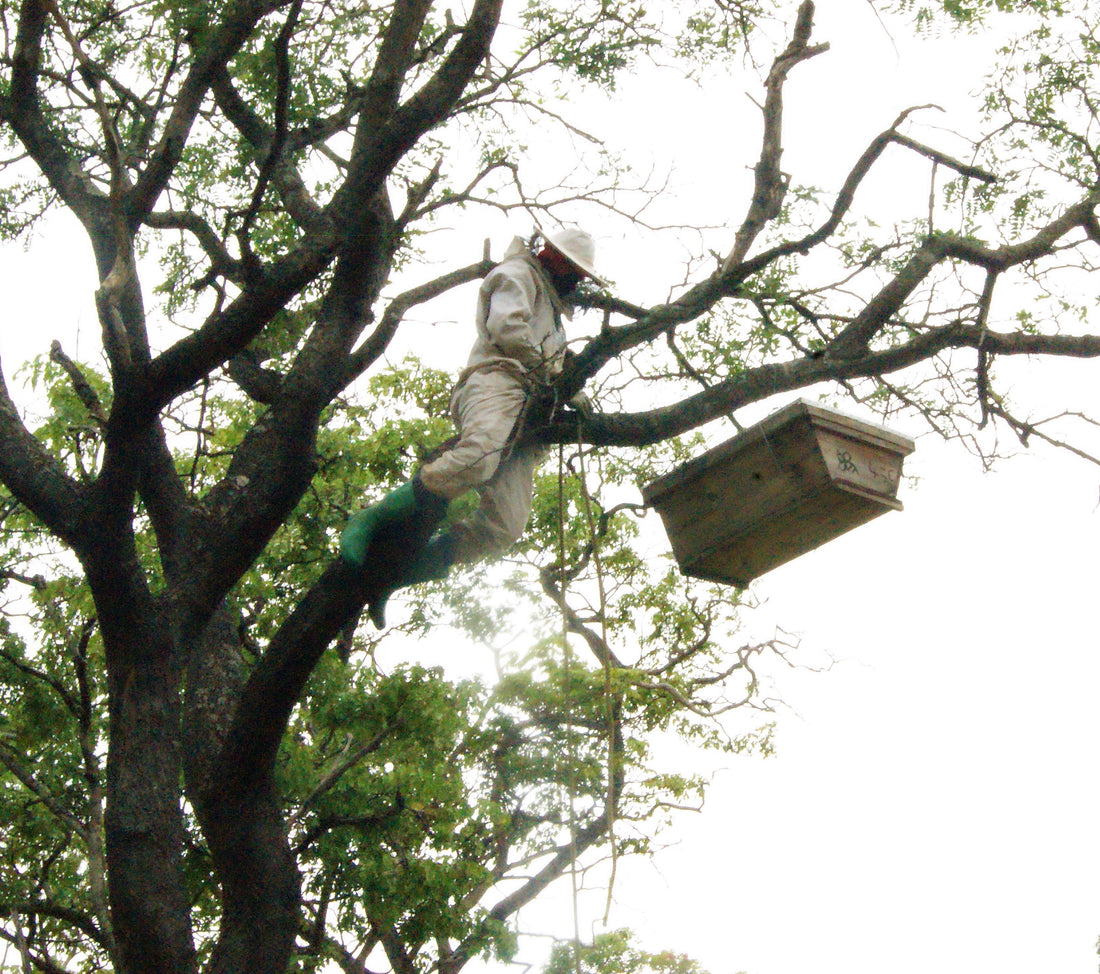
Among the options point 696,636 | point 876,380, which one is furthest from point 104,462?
point 696,636

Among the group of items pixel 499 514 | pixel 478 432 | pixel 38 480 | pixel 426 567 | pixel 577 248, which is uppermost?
pixel 577 248

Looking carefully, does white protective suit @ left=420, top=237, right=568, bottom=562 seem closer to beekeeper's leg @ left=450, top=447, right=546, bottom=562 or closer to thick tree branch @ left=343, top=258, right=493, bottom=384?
beekeeper's leg @ left=450, top=447, right=546, bottom=562

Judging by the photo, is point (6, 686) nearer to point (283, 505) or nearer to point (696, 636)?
point (283, 505)

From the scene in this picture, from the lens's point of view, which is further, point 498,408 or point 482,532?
point 482,532

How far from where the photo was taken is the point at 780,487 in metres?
3.67

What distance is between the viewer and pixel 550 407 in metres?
3.64

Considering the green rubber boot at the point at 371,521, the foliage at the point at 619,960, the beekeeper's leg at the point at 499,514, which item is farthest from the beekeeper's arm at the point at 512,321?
the foliage at the point at 619,960

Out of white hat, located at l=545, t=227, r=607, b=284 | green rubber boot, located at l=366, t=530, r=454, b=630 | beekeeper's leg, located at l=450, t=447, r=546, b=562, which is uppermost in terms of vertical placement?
white hat, located at l=545, t=227, r=607, b=284

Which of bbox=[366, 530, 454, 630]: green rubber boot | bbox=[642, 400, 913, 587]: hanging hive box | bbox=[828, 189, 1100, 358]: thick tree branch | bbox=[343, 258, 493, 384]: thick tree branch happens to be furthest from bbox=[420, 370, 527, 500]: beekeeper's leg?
bbox=[828, 189, 1100, 358]: thick tree branch

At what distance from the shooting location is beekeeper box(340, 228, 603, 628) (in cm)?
354

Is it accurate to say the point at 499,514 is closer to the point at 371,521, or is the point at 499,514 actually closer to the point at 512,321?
the point at 371,521

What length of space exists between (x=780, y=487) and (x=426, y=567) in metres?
1.10

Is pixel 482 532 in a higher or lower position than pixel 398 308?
lower

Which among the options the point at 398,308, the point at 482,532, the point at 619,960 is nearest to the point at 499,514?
the point at 482,532
